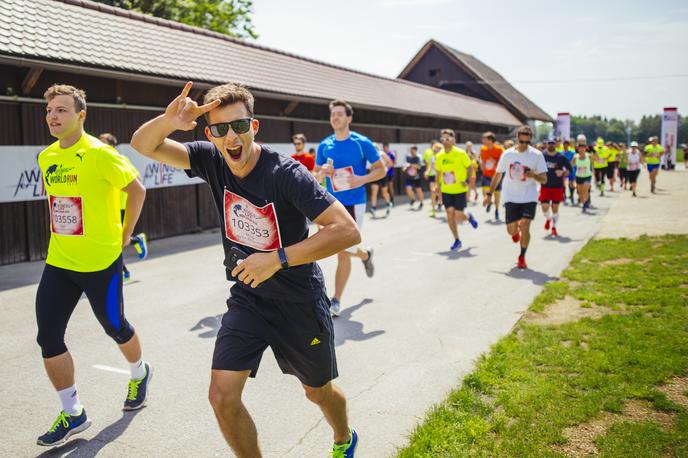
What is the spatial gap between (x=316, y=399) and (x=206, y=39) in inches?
575

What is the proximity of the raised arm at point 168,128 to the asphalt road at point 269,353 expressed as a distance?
1.80 m

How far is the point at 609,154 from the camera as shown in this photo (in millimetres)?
22922

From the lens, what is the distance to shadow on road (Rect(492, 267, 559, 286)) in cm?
822

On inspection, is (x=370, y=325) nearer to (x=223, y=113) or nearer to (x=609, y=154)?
(x=223, y=113)

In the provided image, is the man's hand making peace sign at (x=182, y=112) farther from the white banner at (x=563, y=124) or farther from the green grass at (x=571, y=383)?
the white banner at (x=563, y=124)

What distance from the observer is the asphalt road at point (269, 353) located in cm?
373

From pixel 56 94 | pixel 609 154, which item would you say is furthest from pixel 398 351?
pixel 609 154

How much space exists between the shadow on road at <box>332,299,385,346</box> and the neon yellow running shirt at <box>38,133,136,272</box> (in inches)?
97.4

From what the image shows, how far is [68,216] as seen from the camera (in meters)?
3.88

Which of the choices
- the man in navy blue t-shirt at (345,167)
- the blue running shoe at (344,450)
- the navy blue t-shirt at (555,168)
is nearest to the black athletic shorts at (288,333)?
the blue running shoe at (344,450)

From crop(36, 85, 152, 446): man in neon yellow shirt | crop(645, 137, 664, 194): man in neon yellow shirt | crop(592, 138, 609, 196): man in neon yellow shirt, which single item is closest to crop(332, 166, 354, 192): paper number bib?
crop(36, 85, 152, 446): man in neon yellow shirt

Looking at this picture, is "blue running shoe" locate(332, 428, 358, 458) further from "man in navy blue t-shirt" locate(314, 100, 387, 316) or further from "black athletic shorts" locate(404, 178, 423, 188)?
"black athletic shorts" locate(404, 178, 423, 188)

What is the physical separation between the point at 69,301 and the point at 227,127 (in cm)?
189

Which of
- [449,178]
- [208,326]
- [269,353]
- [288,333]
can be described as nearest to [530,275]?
[449,178]
